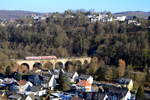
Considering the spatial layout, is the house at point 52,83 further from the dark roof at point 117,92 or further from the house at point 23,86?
the dark roof at point 117,92

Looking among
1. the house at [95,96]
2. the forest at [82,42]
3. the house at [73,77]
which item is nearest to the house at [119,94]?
the house at [95,96]

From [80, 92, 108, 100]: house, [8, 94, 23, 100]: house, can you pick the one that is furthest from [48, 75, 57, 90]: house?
[8, 94, 23, 100]: house

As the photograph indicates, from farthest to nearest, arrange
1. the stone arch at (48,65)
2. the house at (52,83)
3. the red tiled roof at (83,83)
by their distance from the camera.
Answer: the stone arch at (48,65) → the red tiled roof at (83,83) → the house at (52,83)

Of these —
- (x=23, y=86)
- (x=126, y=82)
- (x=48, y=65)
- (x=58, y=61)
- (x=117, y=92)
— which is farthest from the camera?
(x=58, y=61)

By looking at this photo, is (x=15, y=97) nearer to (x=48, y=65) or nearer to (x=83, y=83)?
(x=83, y=83)

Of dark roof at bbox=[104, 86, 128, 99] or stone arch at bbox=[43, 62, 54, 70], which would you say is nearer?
dark roof at bbox=[104, 86, 128, 99]

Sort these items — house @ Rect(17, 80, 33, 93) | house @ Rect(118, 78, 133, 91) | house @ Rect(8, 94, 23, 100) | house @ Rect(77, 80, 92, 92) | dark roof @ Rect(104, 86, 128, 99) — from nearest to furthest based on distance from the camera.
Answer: house @ Rect(8, 94, 23, 100), dark roof @ Rect(104, 86, 128, 99), house @ Rect(17, 80, 33, 93), house @ Rect(77, 80, 92, 92), house @ Rect(118, 78, 133, 91)

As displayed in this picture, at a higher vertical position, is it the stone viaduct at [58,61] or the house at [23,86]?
the house at [23,86]

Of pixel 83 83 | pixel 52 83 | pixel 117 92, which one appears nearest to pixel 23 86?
pixel 52 83

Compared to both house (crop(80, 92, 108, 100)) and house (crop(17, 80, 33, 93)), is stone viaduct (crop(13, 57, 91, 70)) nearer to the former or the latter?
house (crop(17, 80, 33, 93))
